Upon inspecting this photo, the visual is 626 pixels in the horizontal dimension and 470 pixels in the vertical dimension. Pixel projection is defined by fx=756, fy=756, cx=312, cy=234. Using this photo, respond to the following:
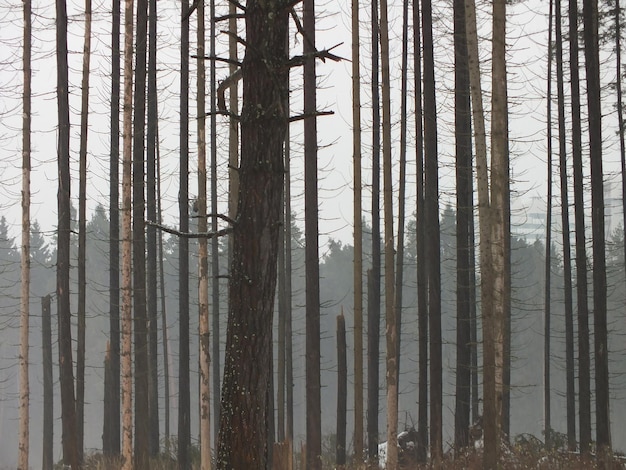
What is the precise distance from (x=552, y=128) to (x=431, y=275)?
7714 millimetres

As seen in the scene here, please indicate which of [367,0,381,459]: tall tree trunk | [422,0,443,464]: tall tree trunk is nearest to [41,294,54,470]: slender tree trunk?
[367,0,381,459]: tall tree trunk

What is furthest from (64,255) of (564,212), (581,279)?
(564,212)

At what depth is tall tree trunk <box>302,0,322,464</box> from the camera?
12789 millimetres

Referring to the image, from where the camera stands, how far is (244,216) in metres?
5.31

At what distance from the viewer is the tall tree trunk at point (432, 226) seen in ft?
43.4

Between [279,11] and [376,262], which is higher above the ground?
[279,11]

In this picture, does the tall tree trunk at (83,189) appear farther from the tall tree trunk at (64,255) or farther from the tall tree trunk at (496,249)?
the tall tree trunk at (496,249)

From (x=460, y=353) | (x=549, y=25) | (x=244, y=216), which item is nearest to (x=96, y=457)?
(x=460, y=353)

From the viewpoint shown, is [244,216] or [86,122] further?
[86,122]

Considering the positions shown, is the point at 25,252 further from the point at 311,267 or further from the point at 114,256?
the point at 311,267

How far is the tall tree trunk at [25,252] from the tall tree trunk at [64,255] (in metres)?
0.59

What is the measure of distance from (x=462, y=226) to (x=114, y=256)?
7.15 metres

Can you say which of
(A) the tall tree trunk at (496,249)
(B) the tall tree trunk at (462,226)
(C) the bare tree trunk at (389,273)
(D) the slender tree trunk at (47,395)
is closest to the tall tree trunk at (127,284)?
(C) the bare tree trunk at (389,273)

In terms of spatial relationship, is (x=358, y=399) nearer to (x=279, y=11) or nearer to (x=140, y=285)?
(x=140, y=285)
